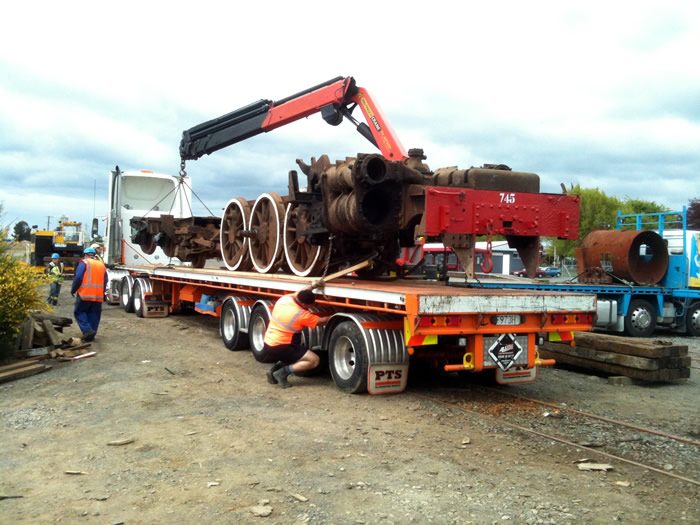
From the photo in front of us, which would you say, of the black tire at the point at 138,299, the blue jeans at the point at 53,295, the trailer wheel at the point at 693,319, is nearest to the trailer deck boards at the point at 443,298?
the black tire at the point at 138,299

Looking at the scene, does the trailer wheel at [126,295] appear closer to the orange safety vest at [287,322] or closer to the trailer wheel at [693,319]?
the orange safety vest at [287,322]

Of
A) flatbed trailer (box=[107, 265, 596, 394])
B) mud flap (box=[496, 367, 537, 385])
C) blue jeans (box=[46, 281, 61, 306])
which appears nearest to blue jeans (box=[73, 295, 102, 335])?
flatbed trailer (box=[107, 265, 596, 394])

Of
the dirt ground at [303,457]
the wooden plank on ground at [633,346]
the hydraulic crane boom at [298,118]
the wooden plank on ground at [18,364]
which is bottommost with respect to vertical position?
the dirt ground at [303,457]

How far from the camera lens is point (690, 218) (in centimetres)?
4572

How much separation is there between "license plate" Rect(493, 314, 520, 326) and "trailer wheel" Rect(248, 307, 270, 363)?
3962mm

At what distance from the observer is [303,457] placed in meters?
5.18

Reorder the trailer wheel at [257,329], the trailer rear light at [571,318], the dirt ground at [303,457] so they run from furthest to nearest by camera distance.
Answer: the trailer wheel at [257,329]
the trailer rear light at [571,318]
the dirt ground at [303,457]

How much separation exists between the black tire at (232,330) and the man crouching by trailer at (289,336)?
252 centimetres

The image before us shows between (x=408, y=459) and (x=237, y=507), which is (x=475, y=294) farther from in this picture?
(x=237, y=507)

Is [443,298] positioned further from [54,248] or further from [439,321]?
[54,248]

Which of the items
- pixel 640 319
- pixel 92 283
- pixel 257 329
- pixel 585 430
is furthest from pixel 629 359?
pixel 92 283

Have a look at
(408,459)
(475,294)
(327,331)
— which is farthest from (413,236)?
(408,459)

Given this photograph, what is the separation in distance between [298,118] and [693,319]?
10.3 m

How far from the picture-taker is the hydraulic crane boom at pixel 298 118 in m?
10.2
